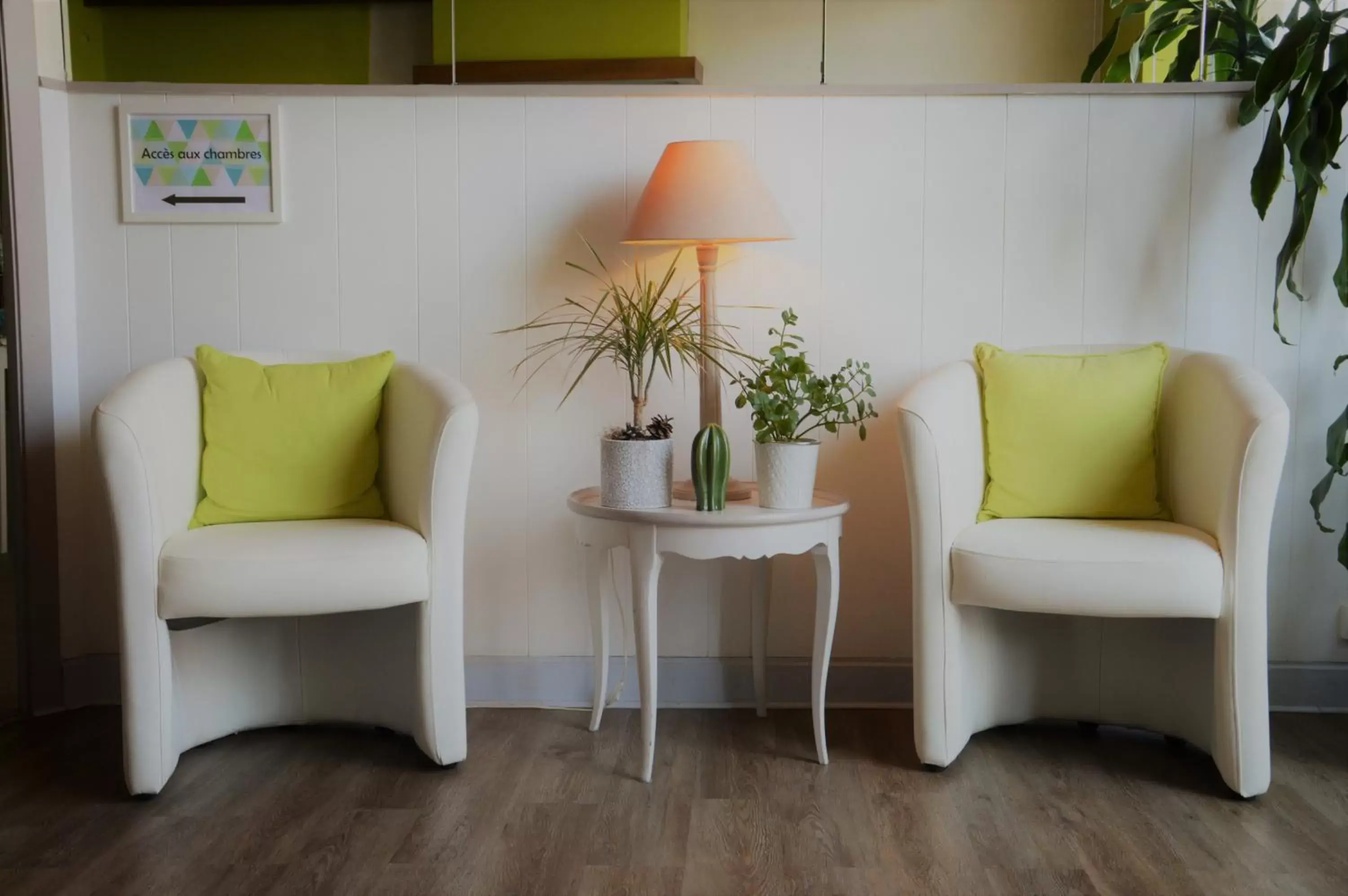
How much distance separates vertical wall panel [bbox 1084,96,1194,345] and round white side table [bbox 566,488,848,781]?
2.96 feet

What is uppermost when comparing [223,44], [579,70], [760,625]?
[223,44]

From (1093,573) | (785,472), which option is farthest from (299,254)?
(1093,573)

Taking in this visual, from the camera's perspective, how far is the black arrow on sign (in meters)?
2.99

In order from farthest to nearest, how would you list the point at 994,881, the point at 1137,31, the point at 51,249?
the point at 1137,31 → the point at 51,249 → the point at 994,881

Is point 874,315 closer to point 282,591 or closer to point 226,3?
point 282,591

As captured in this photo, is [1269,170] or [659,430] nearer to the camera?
[659,430]

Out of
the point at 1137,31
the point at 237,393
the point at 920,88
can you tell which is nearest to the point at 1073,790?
the point at 920,88

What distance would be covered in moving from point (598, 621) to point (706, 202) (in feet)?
3.19

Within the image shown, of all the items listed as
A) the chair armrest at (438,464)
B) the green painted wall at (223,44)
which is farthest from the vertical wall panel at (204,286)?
the green painted wall at (223,44)

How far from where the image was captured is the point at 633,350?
8.73 feet

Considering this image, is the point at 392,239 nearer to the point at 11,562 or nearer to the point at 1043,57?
the point at 11,562

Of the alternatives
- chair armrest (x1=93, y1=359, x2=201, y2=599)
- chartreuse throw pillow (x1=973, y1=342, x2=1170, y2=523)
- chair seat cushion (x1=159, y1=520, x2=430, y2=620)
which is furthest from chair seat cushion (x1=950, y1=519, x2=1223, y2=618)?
chair armrest (x1=93, y1=359, x2=201, y2=599)

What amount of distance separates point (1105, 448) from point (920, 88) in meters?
0.97

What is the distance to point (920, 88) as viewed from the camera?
295cm
